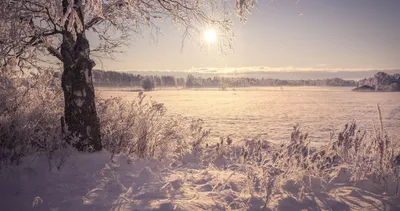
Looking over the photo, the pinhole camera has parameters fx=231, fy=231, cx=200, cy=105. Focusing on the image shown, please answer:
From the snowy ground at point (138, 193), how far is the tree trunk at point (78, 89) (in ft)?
1.54

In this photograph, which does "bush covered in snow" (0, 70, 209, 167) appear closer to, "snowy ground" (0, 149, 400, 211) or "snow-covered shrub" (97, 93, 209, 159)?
"snow-covered shrub" (97, 93, 209, 159)

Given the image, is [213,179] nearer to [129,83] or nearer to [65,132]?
[65,132]

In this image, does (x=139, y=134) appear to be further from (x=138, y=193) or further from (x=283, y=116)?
(x=283, y=116)

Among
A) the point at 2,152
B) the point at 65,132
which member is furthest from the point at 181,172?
the point at 2,152

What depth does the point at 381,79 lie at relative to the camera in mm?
81812

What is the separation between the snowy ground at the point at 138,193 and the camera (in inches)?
102

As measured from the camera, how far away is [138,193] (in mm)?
2877

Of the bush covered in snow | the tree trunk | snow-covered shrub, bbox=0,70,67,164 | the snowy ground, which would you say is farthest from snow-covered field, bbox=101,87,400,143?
the tree trunk

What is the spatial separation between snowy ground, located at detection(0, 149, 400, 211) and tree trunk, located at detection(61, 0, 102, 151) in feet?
1.54

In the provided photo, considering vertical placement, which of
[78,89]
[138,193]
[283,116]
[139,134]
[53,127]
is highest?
[78,89]

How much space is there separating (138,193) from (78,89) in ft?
6.87

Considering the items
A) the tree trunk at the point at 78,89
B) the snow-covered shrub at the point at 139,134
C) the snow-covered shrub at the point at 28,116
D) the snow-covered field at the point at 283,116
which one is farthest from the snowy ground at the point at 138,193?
the snow-covered field at the point at 283,116

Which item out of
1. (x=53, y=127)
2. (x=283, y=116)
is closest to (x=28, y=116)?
(x=53, y=127)

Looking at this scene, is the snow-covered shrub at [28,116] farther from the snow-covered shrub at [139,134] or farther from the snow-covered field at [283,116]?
the snow-covered field at [283,116]
